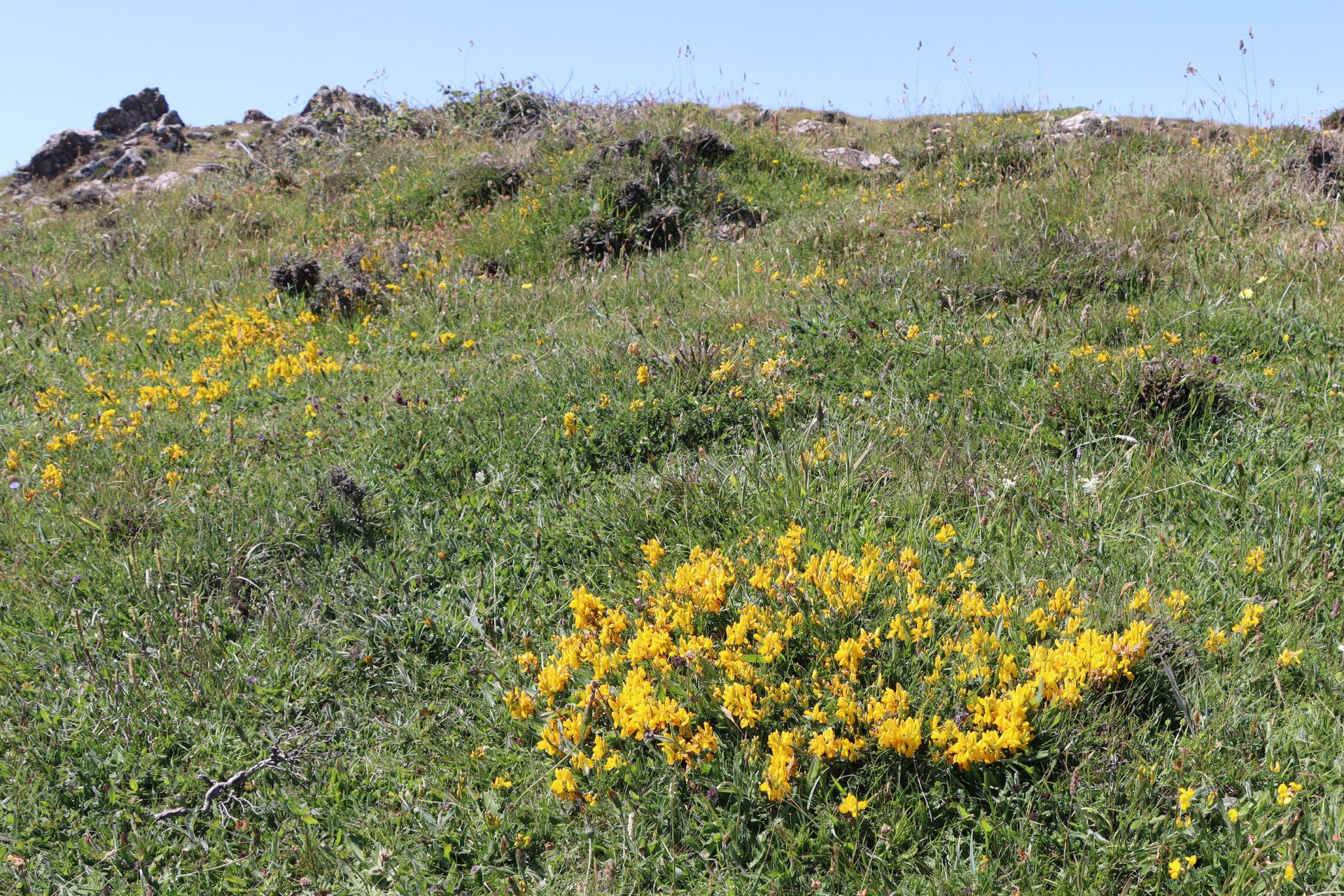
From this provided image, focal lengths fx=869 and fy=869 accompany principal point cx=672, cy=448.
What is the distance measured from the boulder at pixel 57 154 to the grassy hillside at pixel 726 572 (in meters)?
13.2

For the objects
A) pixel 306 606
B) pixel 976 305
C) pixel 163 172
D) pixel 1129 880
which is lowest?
pixel 1129 880

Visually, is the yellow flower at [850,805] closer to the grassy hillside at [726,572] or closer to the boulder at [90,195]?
the grassy hillside at [726,572]

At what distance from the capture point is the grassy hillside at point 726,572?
105 inches

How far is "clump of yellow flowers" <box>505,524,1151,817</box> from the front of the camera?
269 cm

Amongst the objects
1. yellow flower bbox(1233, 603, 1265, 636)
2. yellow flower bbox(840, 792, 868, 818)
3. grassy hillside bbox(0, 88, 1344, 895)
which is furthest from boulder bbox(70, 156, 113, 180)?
yellow flower bbox(1233, 603, 1265, 636)

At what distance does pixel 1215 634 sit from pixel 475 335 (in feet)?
17.5

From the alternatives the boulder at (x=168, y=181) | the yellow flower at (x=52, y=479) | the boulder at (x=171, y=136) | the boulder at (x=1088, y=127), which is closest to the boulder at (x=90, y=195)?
the boulder at (x=168, y=181)

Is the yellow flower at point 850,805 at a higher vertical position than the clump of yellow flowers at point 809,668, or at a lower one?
lower

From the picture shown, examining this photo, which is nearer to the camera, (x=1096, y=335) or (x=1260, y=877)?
(x=1260, y=877)

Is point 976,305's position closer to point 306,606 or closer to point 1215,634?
point 1215,634

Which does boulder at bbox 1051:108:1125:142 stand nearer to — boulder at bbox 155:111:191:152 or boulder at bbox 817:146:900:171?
boulder at bbox 817:146:900:171

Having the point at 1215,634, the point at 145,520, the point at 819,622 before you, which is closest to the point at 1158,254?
the point at 1215,634

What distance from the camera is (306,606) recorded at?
158 inches

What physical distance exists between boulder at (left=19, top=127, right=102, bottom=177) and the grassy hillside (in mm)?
13249
